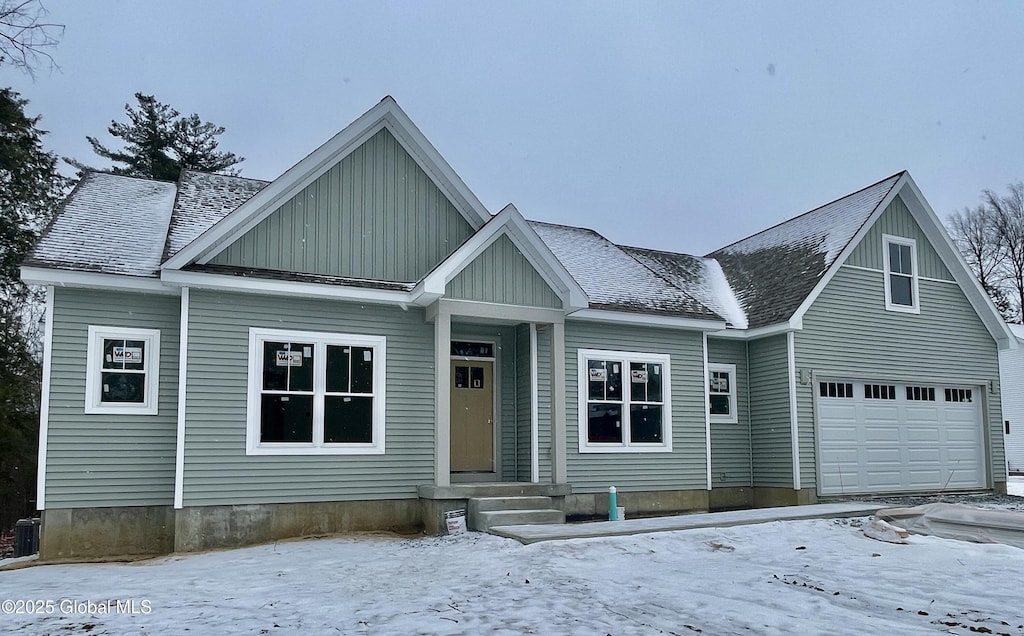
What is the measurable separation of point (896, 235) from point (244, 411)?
1276 cm

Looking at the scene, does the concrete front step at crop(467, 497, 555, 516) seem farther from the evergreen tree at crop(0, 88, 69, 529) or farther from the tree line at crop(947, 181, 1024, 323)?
the tree line at crop(947, 181, 1024, 323)

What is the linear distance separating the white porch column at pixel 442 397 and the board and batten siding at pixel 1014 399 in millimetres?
24118

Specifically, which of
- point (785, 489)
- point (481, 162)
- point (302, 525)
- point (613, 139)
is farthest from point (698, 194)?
point (302, 525)

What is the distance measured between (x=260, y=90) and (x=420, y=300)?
53.6 m

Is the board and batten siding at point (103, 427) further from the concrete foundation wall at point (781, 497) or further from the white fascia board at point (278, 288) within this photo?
the concrete foundation wall at point (781, 497)

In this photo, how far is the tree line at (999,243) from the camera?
41.7 m

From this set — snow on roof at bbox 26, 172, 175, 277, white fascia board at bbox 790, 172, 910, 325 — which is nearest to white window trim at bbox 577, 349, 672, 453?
white fascia board at bbox 790, 172, 910, 325

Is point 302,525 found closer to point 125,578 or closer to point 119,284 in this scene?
point 125,578

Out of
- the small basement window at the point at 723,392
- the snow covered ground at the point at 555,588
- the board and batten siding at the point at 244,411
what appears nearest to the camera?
the snow covered ground at the point at 555,588

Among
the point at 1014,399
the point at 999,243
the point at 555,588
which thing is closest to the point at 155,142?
the point at 555,588

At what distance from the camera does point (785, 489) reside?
599 inches

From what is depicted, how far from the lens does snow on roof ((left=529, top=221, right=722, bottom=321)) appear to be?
1441cm

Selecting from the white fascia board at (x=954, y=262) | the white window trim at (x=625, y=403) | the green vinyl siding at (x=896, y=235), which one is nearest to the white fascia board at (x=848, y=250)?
the green vinyl siding at (x=896, y=235)

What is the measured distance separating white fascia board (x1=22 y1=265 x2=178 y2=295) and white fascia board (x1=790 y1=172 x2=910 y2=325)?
10.6 m
